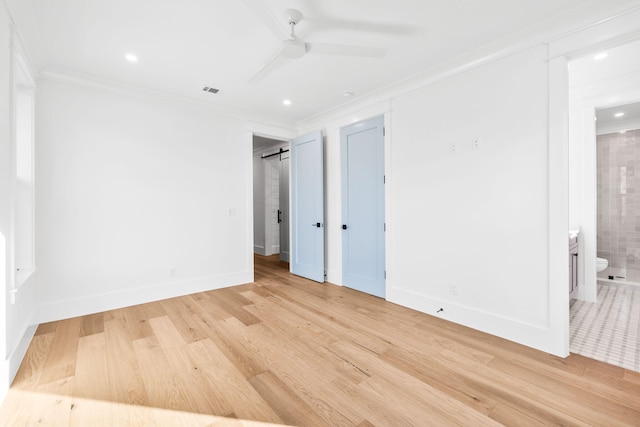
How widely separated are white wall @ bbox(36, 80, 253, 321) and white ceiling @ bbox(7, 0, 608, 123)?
1.49 feet

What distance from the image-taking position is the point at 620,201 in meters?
4.37

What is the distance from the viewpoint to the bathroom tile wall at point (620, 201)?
4258 mm

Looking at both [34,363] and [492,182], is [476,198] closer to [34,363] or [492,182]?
[492,182]

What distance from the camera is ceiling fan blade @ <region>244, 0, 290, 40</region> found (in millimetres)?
1804

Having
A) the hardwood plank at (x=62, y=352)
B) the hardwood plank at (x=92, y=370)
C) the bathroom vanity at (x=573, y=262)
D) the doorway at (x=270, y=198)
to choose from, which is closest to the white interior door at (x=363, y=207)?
the bathroom vanity at (x=573, y=262)

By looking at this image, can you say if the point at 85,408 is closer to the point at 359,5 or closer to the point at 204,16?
the point at 204,16

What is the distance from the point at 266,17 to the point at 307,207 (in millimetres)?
3099

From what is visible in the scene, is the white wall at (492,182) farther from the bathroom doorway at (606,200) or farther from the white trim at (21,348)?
the white trim at (21,348)

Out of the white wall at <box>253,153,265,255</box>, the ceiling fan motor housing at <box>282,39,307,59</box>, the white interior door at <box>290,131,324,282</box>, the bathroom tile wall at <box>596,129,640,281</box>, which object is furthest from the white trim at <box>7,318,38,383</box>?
the bathroom tile wall at <box>596,129,640,281</box>

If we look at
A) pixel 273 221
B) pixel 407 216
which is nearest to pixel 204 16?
pixel 407 216

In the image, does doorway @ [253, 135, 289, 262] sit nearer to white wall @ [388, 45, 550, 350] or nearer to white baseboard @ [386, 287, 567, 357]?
Answer: white wall @ [388, 45, 550, 350]

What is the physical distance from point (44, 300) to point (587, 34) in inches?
219

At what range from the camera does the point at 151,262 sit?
3615 millimetres

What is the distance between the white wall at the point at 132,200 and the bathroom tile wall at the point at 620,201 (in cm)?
578
